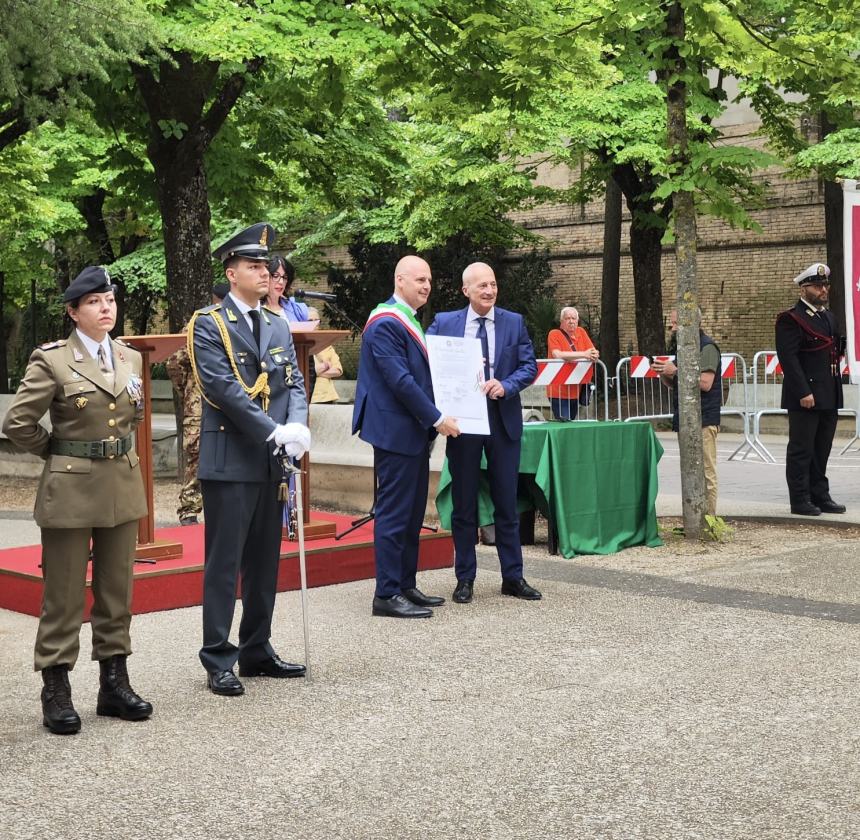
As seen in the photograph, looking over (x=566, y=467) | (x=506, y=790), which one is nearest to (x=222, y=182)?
(x=566, y=467)

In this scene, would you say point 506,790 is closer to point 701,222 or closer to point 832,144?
point 832,144

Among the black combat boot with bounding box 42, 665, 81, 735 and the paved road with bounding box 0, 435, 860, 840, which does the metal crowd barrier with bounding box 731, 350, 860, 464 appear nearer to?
the paved road with bounding box 0, 435, 860, 840

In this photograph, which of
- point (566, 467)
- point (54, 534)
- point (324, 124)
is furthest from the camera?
point (324, 124)

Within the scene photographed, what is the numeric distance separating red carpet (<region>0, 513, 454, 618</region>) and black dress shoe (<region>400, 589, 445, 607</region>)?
891 mm

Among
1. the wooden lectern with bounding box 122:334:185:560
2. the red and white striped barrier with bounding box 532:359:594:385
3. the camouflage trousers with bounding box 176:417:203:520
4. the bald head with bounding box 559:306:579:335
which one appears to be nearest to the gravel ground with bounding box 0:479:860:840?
the wooden lectern with bounding box 122:334:185:560

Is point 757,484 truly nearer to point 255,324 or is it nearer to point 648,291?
point 255,324

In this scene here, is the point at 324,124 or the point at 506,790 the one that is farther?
the point at 324,124

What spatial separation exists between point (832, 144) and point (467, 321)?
1669cm

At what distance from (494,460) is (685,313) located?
10.3ft

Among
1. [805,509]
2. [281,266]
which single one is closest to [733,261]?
[805,509]

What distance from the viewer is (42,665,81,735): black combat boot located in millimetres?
5738

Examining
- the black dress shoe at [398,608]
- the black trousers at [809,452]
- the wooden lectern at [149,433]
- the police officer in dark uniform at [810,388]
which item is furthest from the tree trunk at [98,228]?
the black dress shoe at [398,608]

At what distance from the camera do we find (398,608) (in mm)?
8188

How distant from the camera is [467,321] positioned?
29.5ft
